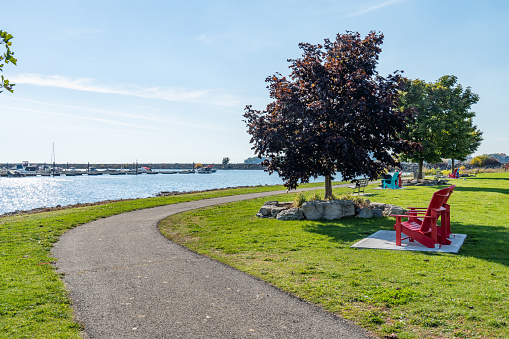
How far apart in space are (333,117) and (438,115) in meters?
24.1

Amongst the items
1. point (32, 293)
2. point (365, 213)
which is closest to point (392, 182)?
point (365, 213)

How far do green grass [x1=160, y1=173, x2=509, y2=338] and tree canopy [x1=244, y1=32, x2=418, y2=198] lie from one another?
261 centimetres

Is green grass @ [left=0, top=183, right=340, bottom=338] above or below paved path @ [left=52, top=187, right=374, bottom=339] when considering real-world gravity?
above

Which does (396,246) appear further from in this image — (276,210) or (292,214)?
(276,210)

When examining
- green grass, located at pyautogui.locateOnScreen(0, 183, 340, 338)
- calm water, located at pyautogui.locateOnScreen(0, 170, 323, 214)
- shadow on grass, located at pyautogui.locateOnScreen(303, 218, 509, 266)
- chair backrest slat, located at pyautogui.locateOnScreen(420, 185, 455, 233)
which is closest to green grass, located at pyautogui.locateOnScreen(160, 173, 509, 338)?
shadow on grass, located at pyautogui.locateOnScreen(303, 218, 509, 266)

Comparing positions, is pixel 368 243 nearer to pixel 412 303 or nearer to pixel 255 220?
pixel 412 303

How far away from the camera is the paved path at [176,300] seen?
5277mm

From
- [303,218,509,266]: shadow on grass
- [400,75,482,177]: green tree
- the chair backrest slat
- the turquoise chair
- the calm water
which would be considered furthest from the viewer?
the calm water

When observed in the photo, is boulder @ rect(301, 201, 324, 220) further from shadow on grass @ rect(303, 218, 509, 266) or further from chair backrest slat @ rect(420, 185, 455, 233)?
chair backrest slat @ rect(420, 185, 455, 233)

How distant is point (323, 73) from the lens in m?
15.3

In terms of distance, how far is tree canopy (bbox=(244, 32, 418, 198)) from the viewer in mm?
14461

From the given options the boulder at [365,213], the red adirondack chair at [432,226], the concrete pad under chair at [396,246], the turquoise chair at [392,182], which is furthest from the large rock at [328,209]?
the turquoise chair at [392,182]

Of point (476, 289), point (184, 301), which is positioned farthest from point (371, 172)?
point (184, 301)

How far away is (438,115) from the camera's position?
3444 centimetres
